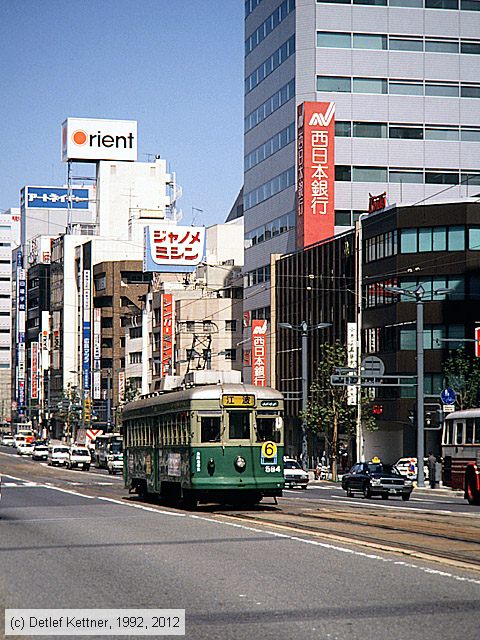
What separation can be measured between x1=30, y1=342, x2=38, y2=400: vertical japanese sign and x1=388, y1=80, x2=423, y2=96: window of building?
95.2 meters

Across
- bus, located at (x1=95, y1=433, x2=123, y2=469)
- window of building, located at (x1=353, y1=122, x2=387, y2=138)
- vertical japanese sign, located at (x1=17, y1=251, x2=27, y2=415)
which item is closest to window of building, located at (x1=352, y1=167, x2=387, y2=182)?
window of building, located at (x1=353, y1=122, x2=387, y2=138)

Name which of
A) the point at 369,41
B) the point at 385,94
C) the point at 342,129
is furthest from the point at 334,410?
the point at 369,41

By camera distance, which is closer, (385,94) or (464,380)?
(464,380)

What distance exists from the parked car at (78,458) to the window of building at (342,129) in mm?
29619

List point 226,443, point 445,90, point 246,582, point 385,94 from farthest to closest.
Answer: point 445,90 < point 385,94 < point 226,443 < point 246,582

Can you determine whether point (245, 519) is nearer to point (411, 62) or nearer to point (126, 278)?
point (411, 62)

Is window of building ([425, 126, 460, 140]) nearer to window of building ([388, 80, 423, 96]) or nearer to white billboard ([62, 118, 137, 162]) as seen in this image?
window of building ([388, 80, 423, 96])

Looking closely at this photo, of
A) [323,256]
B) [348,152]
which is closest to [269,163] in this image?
[348,152]

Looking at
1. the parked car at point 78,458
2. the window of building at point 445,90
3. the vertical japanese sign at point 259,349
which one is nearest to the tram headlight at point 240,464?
the parked car at point 78,458

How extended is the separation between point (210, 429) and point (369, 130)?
63.5 meters

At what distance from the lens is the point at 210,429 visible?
29.4 metres

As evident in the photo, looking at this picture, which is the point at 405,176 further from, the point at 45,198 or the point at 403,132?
the point at 45,198


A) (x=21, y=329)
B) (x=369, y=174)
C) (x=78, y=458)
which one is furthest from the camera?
(x=21, y=329)

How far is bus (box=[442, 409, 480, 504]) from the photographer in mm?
36125
